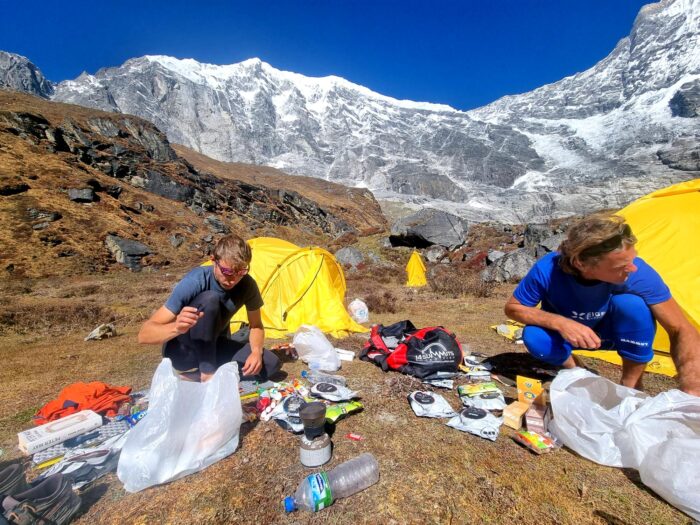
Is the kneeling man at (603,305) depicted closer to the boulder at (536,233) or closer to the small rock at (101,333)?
the small rock at (101,333)

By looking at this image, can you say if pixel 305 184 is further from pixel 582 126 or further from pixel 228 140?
pixel 582 126

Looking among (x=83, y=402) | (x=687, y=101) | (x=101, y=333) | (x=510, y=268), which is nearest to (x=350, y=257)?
(x=510, y=268)

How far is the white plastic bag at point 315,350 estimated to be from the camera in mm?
4879

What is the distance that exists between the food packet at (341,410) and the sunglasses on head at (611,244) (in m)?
2.59

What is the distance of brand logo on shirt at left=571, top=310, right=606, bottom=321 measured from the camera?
10.6ft

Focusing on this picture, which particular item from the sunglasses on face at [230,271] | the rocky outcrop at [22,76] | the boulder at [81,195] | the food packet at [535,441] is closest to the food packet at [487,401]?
the food packet at [535,441]

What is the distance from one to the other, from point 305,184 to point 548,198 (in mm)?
75168

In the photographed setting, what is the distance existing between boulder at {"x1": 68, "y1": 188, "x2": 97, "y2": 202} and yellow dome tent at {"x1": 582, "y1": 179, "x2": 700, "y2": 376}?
31.9 m

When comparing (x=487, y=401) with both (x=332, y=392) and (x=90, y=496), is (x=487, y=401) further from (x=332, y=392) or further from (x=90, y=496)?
(x=90, y=496)

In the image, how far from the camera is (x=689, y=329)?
2.86 m

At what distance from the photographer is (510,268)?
1458 cm

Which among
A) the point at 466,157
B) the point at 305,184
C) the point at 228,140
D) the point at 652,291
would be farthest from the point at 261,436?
the point at 466,157

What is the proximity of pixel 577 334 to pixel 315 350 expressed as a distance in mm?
3385

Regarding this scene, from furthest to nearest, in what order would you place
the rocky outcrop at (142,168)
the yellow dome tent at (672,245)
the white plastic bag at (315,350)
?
the rocky outcrop at (142,168)
the white plastic bag at (315,350)
the yellow dome tent at (672,245)
